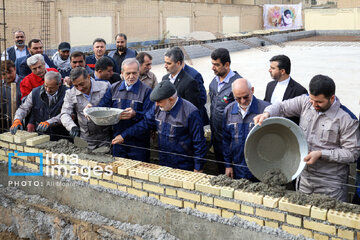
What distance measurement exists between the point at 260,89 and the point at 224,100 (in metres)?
8.08

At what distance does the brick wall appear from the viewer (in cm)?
351

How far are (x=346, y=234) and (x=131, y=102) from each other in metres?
2.92

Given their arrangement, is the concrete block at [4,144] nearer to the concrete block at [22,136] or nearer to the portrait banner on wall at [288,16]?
the concrete block at [22,136]

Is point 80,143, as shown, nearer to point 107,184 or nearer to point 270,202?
point 107,184

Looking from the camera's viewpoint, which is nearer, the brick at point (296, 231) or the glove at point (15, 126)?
the brick at point (296, 231)

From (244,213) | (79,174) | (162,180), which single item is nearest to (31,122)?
(79,174)

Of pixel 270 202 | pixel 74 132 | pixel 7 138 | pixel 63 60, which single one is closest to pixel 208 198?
pixel 270 202

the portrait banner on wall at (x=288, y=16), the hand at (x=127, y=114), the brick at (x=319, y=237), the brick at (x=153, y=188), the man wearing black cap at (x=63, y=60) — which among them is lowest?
the brick at (x=319, y=237)

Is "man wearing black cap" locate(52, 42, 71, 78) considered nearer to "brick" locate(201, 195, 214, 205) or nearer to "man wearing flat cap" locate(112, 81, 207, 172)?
"man wearing flat cap" locate(112, 81, 207, 172)

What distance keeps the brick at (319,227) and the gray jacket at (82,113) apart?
282cm

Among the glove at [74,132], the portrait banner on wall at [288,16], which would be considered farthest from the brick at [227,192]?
the portrait banner on wall at [288,16]

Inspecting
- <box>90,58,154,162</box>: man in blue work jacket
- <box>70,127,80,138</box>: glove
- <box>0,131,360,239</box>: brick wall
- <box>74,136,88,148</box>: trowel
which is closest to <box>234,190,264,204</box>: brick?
<box>0,131,360,239</box>: brick wall

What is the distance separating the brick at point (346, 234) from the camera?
11.2 ft

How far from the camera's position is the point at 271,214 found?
12.3 ft
